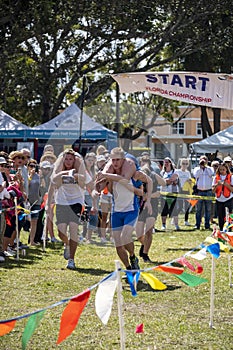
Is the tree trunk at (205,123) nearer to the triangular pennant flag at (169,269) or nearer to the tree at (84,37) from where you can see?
the tree at (84,37)

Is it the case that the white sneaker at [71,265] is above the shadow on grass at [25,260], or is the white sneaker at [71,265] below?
above

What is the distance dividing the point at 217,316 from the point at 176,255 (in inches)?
210

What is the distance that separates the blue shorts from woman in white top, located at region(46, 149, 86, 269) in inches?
40.6

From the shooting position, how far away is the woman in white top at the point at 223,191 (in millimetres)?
15758

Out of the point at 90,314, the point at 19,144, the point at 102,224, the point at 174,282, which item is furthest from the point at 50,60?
the point at 90,314

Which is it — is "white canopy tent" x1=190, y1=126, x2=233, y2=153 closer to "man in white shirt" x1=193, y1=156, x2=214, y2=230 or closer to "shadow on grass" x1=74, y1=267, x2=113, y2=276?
"man in white shirt" x1=193, y1=156, x2=214, y2=230

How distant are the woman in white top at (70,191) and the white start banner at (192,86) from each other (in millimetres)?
2297

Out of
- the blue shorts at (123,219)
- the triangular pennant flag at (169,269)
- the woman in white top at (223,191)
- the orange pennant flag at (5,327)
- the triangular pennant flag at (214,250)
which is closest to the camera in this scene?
the orange pennant flag at (5,327)

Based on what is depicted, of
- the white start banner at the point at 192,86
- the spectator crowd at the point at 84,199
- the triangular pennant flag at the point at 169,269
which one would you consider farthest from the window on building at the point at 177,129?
the triangular pennant flag at the point at 169,269

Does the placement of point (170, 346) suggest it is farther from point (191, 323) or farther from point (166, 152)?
point (166, 152)

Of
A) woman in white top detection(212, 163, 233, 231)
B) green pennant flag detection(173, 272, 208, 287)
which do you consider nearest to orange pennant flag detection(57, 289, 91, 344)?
green pennant flag detection(173, 272, 208, 287)

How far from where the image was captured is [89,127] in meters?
20.3

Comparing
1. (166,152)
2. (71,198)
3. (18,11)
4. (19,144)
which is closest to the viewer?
(71,198)

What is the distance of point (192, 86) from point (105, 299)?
7.26 m
